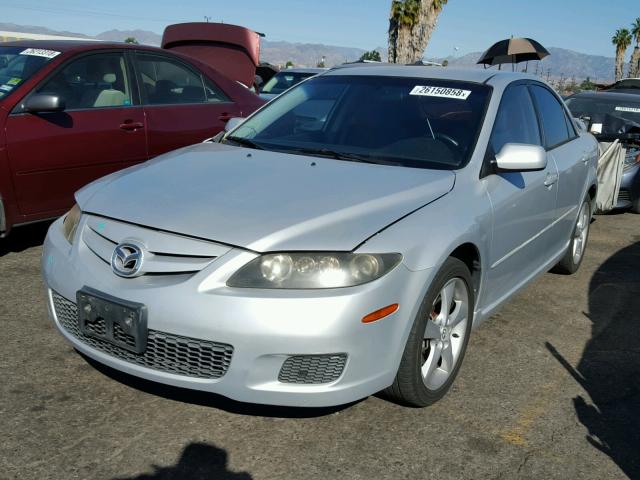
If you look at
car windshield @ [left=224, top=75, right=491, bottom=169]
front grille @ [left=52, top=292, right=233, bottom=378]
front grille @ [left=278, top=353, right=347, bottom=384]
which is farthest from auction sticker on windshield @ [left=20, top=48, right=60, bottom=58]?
front grille @ [left=278, top=353, right=347, bottom=384]

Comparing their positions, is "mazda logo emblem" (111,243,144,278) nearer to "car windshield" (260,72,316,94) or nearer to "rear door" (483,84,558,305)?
"rear door" (483,84,558,305)

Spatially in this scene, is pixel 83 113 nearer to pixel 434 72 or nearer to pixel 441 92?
pixel 434 72

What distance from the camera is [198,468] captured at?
2684mm

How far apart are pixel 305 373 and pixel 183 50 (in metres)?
8.32

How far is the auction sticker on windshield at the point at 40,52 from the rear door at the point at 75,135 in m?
0.14

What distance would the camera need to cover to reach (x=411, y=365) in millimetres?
2957

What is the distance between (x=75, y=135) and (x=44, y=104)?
0.38m

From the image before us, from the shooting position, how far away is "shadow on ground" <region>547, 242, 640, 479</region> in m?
3.06

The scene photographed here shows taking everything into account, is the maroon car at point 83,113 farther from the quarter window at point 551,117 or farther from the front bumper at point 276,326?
the quarter window at point 551,117

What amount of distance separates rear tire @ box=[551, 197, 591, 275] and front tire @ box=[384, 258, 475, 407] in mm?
2265

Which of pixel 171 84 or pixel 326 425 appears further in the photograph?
pixel 171 84

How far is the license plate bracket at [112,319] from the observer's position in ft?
8.91

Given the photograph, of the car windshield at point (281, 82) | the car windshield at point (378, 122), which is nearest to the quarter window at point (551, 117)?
the car windshield at point (378, 122)

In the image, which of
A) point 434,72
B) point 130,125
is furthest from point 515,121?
point 130,125
